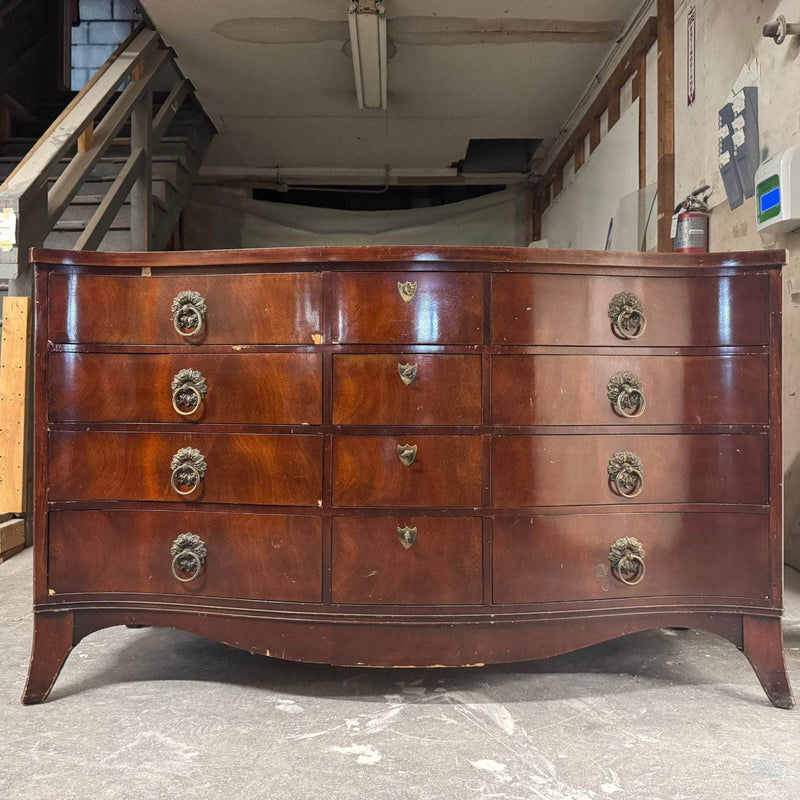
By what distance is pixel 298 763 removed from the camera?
112 centimetres

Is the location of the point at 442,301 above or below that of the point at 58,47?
below

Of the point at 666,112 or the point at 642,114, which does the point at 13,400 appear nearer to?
the point at 666,112

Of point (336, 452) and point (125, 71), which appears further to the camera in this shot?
point (125, 71)

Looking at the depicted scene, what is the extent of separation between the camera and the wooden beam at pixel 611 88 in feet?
10.6

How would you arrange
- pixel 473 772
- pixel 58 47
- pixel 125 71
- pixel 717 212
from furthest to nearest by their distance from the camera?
pixel 58 47
pixel 125 71
pixel 717 212
pixel 473 772

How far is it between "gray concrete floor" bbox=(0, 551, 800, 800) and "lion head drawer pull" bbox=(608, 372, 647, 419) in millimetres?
650

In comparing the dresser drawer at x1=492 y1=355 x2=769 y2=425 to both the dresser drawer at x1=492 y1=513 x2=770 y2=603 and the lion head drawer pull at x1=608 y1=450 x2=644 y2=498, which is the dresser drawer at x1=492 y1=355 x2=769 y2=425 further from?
the dresser drawer at x1=492 y1=513 x2=770 y2=603

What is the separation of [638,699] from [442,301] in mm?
989

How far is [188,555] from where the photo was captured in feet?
4.37

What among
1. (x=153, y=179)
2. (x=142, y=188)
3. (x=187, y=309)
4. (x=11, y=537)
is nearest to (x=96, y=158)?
(x=142, y=188)

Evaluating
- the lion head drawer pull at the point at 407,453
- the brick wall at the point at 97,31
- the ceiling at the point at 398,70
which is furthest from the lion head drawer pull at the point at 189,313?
the brick wall at the point at 97,31

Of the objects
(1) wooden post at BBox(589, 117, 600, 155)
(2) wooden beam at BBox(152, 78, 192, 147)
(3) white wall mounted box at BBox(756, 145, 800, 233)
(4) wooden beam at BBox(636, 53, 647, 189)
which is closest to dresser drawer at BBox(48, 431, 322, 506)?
(3) white wall mounted box at BBox(756, 145, 800, 233)

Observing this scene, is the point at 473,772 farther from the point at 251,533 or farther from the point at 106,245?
the point at 106,245

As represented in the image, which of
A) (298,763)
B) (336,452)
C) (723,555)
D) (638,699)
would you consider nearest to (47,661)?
(298,763)
